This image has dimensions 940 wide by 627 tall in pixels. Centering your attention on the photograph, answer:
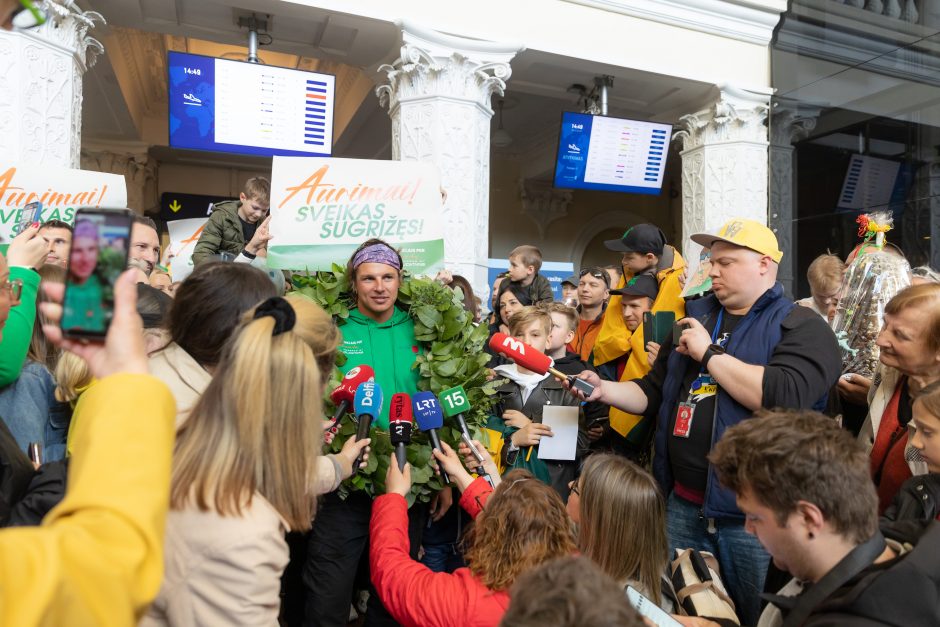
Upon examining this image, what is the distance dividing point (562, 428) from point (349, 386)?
3.87 ft

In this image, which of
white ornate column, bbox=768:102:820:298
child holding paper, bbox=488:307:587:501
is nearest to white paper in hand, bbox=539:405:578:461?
child holding paper, bbox=488:307:587:501

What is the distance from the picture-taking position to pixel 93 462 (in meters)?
0.87

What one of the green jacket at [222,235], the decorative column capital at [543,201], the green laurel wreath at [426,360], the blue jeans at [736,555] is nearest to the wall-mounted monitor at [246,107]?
the green jacket at [222,235]

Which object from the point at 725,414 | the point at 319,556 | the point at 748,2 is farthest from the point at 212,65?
the point at 748,2

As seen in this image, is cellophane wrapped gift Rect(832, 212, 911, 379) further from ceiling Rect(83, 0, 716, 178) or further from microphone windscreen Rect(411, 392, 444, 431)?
ceiling Rect(83, 0, 716, 178)

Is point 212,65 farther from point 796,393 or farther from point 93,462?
point 93,462

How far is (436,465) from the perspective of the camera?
2783 mm

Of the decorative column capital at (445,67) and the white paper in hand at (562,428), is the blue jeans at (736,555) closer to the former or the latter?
the white paper in hand at (562,428)

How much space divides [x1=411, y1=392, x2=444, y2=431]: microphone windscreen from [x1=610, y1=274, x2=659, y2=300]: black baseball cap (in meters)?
1.84

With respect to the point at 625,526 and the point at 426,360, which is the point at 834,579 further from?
the point at 426,360

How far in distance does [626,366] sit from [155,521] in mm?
3395

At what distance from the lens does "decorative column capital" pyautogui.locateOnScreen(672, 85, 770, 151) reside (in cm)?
838

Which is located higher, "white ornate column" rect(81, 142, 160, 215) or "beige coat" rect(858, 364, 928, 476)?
"white ornate column" rect(81, 142, 160, 215)

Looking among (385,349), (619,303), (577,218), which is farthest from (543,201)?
(385,349)
